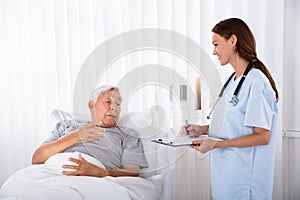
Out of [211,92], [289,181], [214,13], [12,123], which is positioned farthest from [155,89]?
[12,123]

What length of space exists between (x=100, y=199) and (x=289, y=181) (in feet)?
3.97

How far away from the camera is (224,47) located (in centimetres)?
153

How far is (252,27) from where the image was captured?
6.60 feet

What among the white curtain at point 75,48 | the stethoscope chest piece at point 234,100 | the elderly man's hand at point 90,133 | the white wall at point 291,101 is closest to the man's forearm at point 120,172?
the elderly man's hand at point 90,133

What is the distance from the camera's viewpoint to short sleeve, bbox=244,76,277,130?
1420 mm

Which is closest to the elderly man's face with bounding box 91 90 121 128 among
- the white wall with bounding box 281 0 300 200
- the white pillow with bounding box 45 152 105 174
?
the white pillow with bounding box 45 152 105 174

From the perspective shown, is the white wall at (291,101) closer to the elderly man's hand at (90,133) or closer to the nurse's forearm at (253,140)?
the nurse's forearm at (253,140)

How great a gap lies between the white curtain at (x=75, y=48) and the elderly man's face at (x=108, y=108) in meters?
0.36

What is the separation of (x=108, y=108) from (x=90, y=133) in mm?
173

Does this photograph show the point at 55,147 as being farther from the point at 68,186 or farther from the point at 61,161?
the point at 68,186

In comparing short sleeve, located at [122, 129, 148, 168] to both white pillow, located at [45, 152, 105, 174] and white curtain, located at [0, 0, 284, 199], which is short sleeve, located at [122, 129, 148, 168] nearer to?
white pillow, located at [45, 152, 105, 174]

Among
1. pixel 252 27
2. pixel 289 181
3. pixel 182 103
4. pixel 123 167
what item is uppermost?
pixel 252 27

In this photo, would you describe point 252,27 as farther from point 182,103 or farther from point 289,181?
point 289,181

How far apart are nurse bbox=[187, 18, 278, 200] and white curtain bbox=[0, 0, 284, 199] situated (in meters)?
0.55
